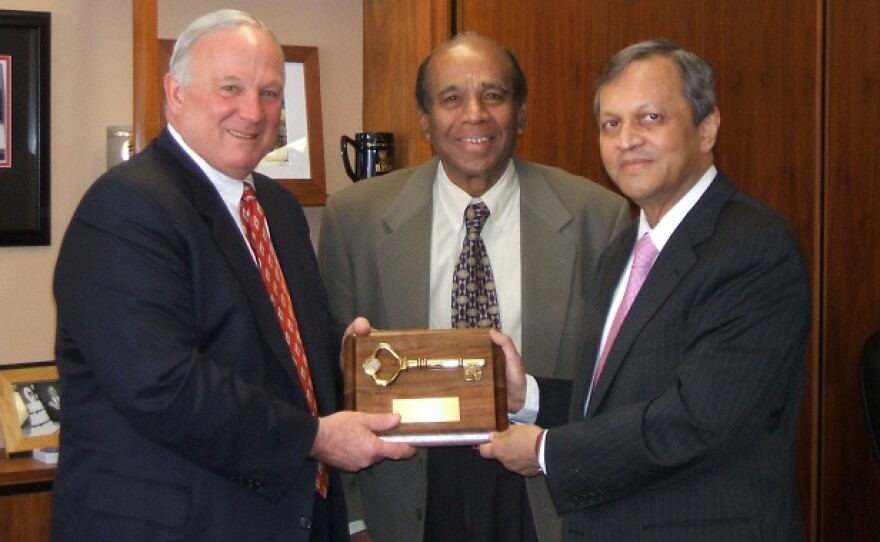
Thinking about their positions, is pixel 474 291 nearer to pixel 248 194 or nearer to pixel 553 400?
pixel 553 400

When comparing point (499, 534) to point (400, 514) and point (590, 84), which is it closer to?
point (400, 514)

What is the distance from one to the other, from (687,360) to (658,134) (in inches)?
16.5

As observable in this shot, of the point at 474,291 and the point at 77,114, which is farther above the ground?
the point at 77,114

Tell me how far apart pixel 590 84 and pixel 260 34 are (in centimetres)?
145

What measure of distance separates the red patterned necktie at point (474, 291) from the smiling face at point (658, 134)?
0.51m

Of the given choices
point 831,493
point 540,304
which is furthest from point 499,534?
point 831,493

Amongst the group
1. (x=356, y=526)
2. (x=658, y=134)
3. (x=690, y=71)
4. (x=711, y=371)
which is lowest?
(x=356, y=526)

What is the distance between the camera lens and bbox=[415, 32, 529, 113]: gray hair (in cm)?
259

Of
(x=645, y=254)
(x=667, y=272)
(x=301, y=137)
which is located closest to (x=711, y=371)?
(x=667, y=272)

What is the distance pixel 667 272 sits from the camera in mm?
1962

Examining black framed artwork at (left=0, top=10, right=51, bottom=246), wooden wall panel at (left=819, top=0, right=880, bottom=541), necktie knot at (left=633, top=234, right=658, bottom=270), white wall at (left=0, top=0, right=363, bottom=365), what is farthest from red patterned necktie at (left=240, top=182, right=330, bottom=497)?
wooden wall panel at (left=819, top=0, right=880, bottom=541)

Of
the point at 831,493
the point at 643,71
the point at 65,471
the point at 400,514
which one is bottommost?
the point at 831,493

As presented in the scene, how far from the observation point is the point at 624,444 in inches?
75.5

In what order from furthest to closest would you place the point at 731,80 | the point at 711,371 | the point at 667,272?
1. the point at 731,80
2. the point at 667,272
3. the point at 711,371
